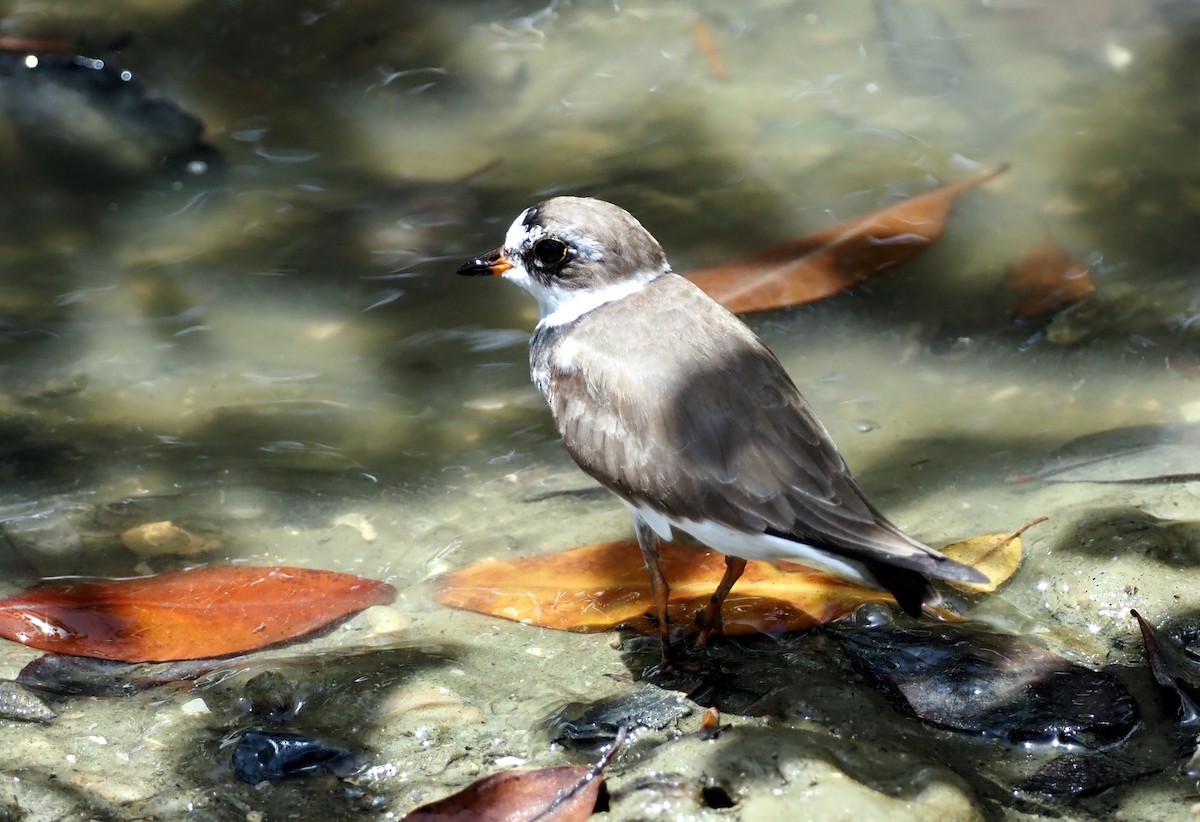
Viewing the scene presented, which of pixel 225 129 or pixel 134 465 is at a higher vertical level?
pixel 225 129

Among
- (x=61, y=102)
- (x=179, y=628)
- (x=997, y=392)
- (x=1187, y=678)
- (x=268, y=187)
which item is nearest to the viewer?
(x=1187, y=678)

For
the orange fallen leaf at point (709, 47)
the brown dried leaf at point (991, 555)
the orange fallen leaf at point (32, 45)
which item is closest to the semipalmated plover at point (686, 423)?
the brown dried leaf at point (991, 555)

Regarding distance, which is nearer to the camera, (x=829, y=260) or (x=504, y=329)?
(x=504, y=329)

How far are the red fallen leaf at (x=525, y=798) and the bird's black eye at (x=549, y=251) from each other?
6.24 ft

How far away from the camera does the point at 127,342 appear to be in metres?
5.65

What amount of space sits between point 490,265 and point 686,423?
127 centimetres

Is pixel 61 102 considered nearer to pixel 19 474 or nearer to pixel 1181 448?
pixel 19 474

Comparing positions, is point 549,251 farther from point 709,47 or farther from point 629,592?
point 709,47

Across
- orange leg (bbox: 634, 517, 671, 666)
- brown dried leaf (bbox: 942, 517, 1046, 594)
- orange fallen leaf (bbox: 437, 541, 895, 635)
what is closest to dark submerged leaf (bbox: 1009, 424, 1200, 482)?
brown dried leaf (bbox: 942, 517, 1046, 594)

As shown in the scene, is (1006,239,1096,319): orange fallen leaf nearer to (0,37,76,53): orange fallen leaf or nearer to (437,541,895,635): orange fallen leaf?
(437,541,895,635): orange fallen leaf

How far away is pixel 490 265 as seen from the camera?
4.57 meters

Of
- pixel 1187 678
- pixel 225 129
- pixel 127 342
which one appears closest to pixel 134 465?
pixel 127 342

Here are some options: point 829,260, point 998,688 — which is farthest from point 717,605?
point 829,260

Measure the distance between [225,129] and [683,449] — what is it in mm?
4544
